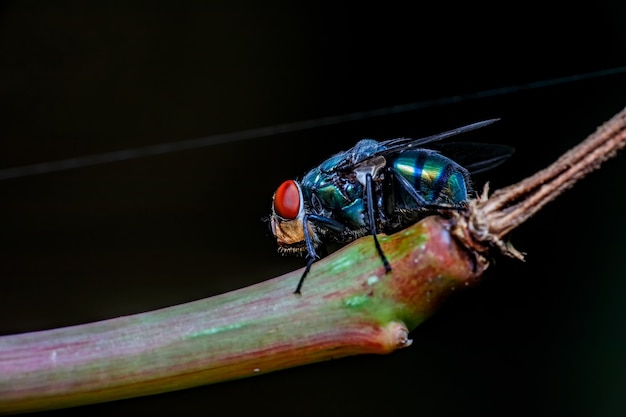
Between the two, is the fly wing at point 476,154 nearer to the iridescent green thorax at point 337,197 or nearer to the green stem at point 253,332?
the iridescent green thorax at point 337,197

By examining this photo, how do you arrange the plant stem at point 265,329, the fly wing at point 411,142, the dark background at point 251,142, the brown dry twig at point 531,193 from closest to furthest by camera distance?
Answer: the brown dry twig at point 531,193 < the plant stem at point 265,329 < the fly wing at point 411,142 < the dark background at point 251,142

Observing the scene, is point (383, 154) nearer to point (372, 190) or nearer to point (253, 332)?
point (372, 190)

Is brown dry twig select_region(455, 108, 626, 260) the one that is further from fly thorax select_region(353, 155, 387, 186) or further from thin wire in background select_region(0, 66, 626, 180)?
thin wire in background select_region(0, 66, 626, 180)

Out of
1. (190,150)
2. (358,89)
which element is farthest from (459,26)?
(190,150)

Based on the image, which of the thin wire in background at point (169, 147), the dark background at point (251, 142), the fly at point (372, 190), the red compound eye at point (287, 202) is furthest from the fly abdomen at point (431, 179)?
the thin wire in background at point (169, 147)

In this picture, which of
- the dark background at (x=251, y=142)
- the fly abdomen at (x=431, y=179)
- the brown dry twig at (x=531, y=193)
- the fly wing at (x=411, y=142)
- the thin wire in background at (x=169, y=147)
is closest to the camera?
the brown dry twig at (x=531, y=193)

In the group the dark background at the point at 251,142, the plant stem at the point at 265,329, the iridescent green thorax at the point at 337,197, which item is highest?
the dark background at the point at 251,142
